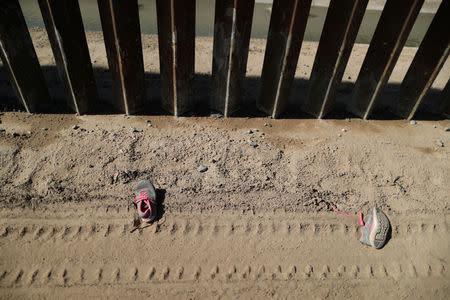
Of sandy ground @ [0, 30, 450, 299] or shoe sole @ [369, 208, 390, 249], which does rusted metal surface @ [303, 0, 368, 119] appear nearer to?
sandy ground @ [0, 30, 450, 299]

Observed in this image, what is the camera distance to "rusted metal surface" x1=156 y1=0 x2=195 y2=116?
11.4 feet

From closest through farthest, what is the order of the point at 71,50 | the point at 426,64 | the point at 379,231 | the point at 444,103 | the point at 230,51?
the point at 379,231 → the point at 71,50 → the point at 230,51 → the point at 426,64 → the point at 444,103

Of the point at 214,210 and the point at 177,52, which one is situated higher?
the point at 177,52

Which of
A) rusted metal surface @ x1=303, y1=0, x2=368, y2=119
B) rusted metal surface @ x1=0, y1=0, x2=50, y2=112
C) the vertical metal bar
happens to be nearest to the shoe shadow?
rusted metal surface @ x1=0, y1=0, x2=50, y2=112

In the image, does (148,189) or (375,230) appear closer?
(375,230)

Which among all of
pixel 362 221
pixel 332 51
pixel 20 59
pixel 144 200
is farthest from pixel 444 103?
pixel 20 59

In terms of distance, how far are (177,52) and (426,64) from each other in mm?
3371

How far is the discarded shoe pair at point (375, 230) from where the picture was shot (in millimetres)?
3102

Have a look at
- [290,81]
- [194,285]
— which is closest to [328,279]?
[194,285]

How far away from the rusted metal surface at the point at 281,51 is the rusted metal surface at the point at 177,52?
3.33 feet

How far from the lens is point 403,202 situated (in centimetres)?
346

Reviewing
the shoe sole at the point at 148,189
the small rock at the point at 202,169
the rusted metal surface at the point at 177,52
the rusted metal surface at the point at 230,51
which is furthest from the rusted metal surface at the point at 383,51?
the shoe sole at the point at 148,189

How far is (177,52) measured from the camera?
3709 mm

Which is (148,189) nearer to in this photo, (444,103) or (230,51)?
(230,51)
